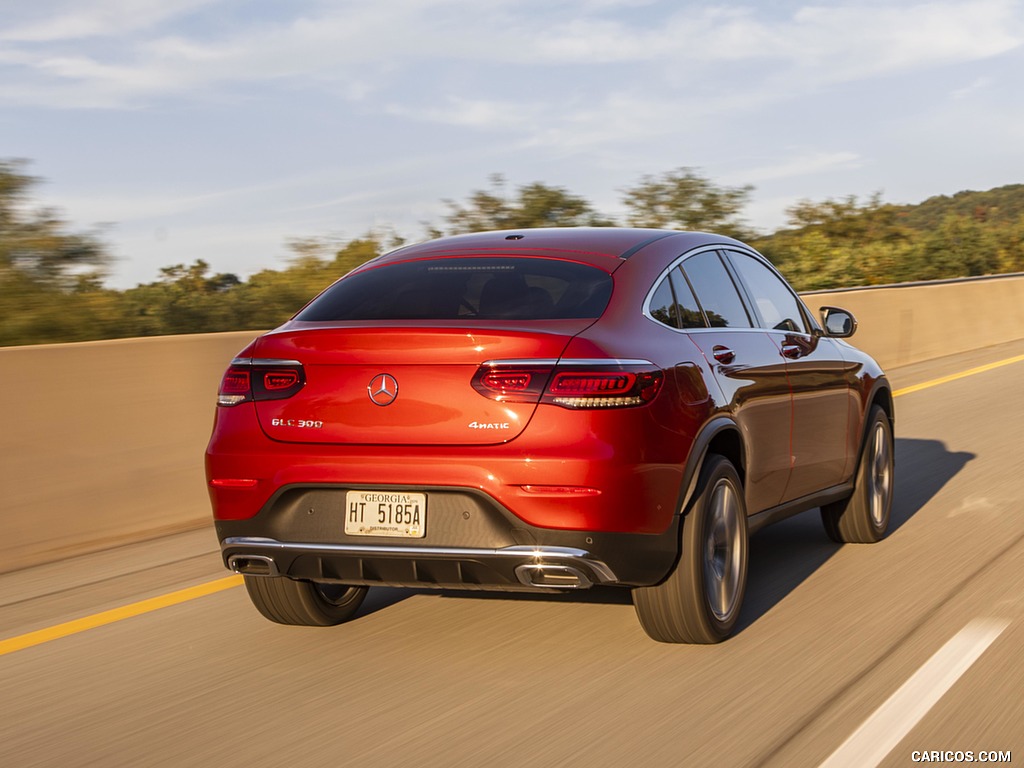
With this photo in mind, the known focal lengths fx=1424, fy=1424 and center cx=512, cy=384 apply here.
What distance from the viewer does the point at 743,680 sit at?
5.02 metres

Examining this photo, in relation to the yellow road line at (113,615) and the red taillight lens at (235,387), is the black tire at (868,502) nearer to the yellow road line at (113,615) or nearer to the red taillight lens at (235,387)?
the yellow road line at (113,615)

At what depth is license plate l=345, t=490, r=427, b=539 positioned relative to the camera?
197 inches

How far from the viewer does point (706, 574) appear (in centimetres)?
542

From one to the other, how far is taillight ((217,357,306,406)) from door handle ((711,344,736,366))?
1.69m

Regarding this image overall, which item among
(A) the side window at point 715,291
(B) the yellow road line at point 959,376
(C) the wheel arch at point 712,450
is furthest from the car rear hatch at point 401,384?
(B) the yellow road line at point 959,376

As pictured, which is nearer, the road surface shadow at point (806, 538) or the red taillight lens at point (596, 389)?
the red taillight lens at point (596, 389)

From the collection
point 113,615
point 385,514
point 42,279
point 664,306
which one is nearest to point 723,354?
point 664,306

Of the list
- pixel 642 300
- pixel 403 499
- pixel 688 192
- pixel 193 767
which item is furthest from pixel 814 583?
pixel 688 192

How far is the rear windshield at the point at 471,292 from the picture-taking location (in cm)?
529

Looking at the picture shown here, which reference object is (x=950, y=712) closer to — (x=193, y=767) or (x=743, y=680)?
(x=743, y=680)

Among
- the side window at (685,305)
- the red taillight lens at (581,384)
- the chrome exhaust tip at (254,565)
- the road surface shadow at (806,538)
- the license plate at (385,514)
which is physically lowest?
the road surface shadow at (806,538)

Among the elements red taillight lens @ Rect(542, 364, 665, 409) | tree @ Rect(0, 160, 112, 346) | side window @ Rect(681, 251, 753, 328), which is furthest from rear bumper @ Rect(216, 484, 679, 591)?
tree @ Rect(0, 160, 112, 346)

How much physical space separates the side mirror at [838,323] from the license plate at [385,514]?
3202 mm

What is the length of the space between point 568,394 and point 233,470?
1332 millimetres
